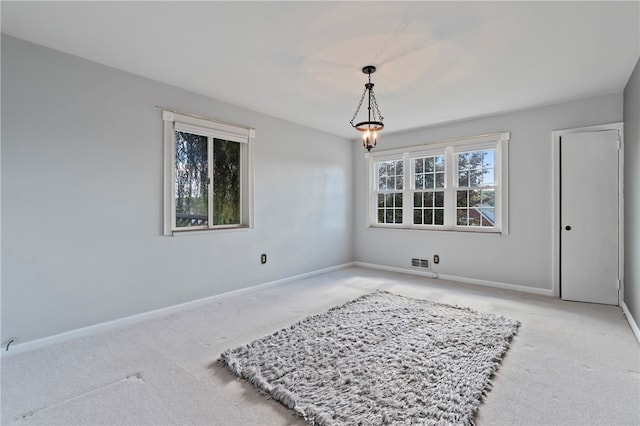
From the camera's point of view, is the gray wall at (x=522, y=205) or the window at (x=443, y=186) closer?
the gray wall at (x=522, y=205)

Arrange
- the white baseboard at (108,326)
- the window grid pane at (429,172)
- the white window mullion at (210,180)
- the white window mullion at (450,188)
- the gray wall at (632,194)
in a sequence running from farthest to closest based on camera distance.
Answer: the window grid pane at (429,172), the white window mullion at (450,188), the white window mullion at (210,180), the gray wall at (632,194), the white baseboard at (108,326)

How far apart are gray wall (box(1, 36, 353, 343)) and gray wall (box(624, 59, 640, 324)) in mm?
4265

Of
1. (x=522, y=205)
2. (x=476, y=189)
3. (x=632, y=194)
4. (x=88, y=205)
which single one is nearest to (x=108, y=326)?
(x=88, y=205)

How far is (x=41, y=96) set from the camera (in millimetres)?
2668

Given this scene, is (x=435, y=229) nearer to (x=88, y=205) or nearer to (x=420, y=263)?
(x=420, y=263)

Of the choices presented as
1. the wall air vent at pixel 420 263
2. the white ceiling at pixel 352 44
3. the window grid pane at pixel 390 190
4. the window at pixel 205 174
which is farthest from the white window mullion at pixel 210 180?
the wall air vent at pixel 420 263

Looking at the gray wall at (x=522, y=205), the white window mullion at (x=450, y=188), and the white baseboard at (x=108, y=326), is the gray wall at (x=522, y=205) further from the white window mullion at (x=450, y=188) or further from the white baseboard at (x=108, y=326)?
the white baseboard at (x=108, y=326)

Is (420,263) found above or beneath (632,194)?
beneath

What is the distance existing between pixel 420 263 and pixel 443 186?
137cm

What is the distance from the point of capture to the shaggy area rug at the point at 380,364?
1.80 meters

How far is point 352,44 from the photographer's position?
2590mm

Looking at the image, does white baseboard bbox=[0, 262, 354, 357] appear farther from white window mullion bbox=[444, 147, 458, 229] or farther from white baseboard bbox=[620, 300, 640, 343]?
white baseboard bbox=[620, 300, 640, 343]

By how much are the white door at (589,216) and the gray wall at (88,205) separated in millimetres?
4213

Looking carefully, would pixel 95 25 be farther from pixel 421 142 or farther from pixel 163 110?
pixel 421 142
